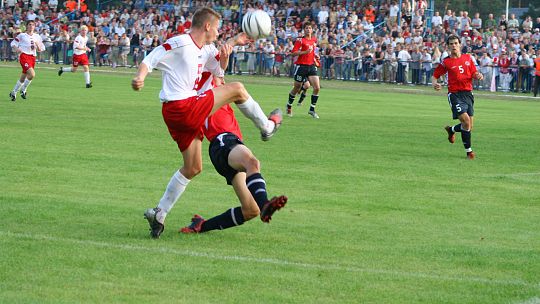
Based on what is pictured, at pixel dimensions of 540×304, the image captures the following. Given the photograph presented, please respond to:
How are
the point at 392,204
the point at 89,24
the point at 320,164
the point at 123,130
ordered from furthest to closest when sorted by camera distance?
the point at 89,24
the point at 123,130
the point at 320,164
the point at 392,204

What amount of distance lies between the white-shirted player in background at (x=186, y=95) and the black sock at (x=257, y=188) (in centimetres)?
62

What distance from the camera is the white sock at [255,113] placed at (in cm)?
962

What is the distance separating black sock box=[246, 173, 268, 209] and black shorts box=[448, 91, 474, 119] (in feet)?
33.1

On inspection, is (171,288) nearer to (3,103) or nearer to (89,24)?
(3,103)

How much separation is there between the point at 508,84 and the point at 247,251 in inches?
1434

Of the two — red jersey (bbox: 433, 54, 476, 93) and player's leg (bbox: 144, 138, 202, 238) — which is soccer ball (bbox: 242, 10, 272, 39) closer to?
player's leg (bbox: 144, 138, 202, 238)

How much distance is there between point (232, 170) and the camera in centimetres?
940

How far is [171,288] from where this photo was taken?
7344 mm

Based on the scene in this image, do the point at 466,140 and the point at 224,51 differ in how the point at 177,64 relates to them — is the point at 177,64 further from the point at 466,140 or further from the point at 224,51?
the point at 466,140

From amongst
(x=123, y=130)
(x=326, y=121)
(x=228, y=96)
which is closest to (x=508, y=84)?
(x=326, y=121)

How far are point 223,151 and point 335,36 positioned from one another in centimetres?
4094

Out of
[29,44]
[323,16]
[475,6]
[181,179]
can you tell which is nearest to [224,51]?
[181,179]

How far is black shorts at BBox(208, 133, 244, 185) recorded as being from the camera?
9.29 meters

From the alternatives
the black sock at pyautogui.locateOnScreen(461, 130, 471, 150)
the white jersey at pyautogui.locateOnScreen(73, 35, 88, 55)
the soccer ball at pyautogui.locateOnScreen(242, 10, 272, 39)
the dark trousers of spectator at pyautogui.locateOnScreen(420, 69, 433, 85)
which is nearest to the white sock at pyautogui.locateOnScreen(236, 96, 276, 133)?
the soccer ball at pyautogui.locateOnScreen(242, 10, 272, 39)
